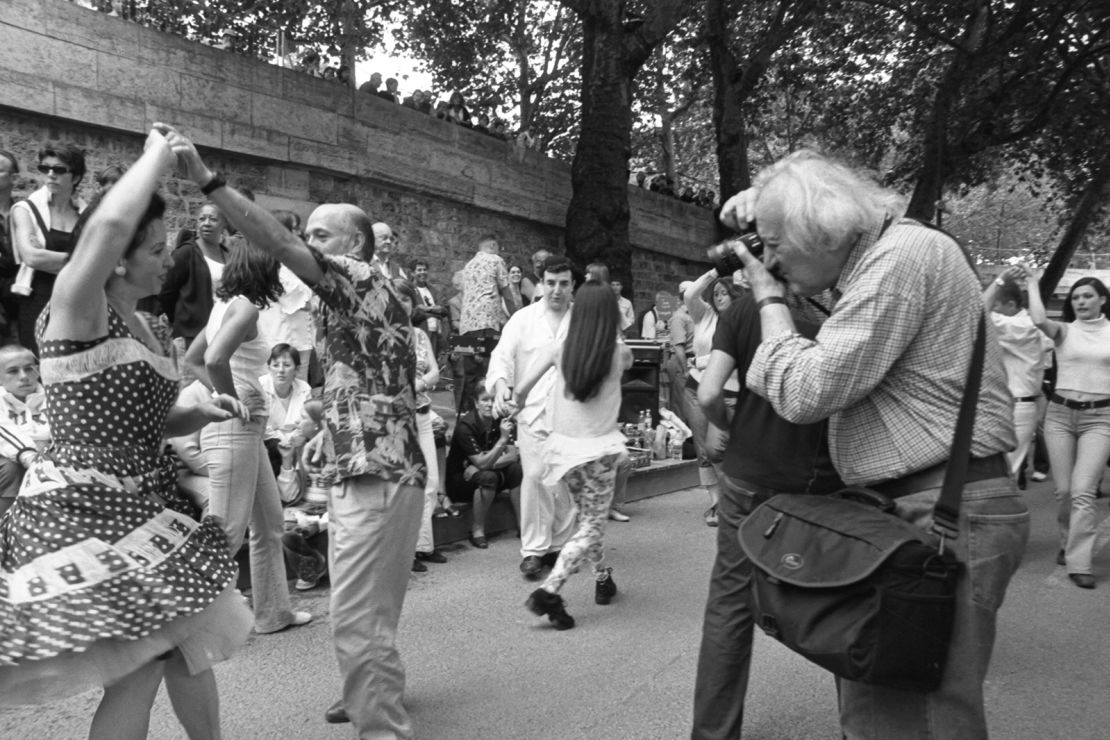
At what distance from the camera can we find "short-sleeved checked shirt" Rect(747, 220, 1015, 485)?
6.50ft

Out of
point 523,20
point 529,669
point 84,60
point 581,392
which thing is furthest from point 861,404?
point 523,20

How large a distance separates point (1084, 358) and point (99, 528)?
19.6ft

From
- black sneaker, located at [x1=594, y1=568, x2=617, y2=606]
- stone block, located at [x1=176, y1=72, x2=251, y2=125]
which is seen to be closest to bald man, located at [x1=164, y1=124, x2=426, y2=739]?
black sneaker, located at [x1=594, y1=568, x2=617, y2=606]

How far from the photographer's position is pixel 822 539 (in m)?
2.05

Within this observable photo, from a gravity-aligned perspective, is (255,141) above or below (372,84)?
below

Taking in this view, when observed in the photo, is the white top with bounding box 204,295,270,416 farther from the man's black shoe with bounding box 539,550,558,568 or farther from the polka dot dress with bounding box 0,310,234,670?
the man's black shoe with bounding box 539,550,558,568

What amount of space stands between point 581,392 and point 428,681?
1.76 meters

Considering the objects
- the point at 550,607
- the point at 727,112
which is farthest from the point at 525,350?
the point at 727,112

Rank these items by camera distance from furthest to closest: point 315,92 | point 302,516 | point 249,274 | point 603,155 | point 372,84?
point 603,155, point 372,84, point 315,92, point 302,516, point 249,274

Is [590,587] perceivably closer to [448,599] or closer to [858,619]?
[448,599]

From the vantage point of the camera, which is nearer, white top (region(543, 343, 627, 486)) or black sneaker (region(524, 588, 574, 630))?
black sneaker (region(524, 588, 574, 630))

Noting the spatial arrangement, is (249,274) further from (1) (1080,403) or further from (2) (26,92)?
(2) (26,92)

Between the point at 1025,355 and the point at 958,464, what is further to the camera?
the point at 1025,355

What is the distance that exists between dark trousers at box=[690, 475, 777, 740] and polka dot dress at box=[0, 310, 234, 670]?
1616 mm
